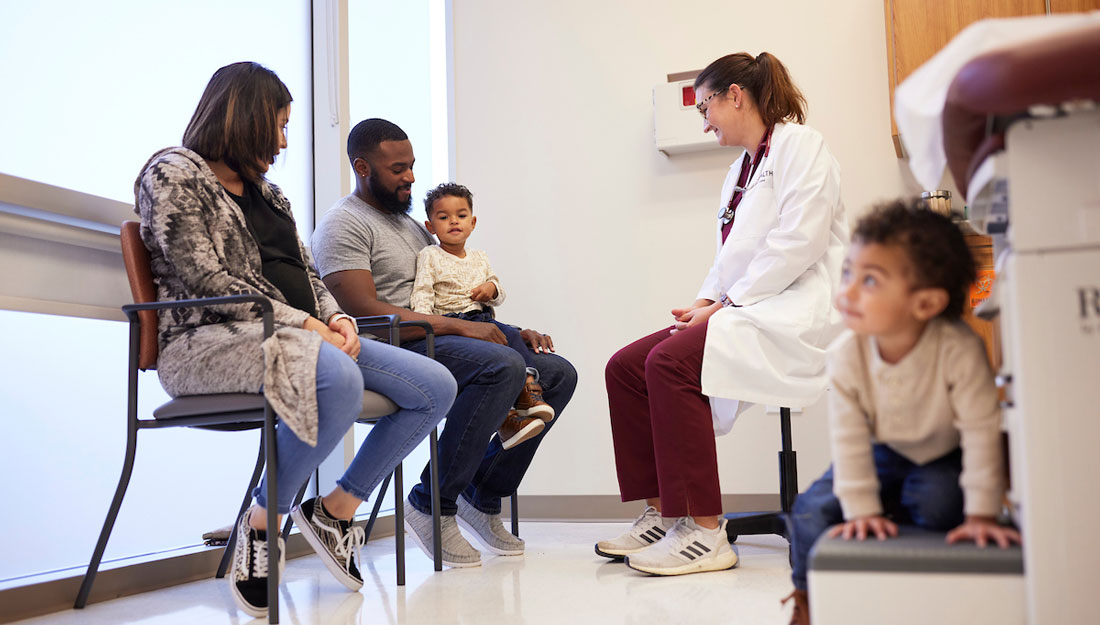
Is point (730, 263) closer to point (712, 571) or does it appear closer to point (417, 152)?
point (712, 571)

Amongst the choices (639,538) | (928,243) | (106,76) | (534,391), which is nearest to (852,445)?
(928,243)

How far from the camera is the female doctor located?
7.41 feet

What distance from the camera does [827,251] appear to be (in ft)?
7.80

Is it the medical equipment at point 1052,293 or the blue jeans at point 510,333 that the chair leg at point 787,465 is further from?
the medical equipment at point 1052,293

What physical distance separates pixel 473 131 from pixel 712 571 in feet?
8.09

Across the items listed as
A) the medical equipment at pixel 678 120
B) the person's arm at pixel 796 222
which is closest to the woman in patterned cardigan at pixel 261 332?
the person's arm at pixel 796 222

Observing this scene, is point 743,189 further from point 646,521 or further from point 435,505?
point 435,505

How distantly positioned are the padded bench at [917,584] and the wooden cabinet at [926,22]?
257cm

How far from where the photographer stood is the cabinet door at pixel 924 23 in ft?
10.2

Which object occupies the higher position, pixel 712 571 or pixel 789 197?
pixel 789 197

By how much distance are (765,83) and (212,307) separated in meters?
1.62

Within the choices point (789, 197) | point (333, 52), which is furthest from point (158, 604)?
point (333, 52)

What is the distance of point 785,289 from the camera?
2354mm

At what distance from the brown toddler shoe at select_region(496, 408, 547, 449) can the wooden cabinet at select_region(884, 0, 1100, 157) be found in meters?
1.83
